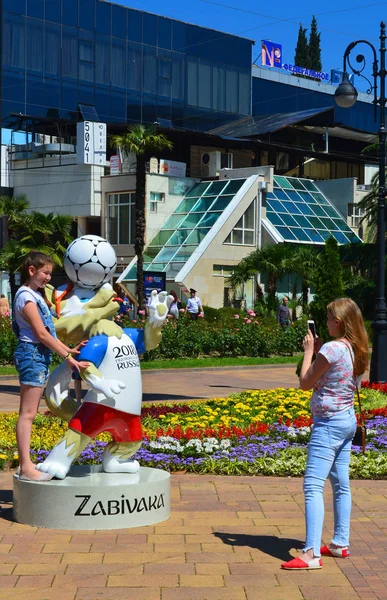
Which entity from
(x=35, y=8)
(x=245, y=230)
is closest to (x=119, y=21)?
(x=35, y=8)

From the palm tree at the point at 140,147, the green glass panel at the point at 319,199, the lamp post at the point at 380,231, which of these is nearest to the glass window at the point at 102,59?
the green glass panel at the point at 319,199

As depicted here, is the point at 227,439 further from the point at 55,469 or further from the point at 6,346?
the point at 6,346

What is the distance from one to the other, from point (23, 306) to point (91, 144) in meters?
37.3

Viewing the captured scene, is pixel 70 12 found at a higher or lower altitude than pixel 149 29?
lower

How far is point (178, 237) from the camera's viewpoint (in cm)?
4112

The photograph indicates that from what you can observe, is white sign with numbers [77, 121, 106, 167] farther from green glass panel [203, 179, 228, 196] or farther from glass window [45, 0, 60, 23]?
glass window [45, 0, 60, 23]

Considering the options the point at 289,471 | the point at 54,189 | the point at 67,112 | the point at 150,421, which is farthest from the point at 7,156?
the point at 289,471

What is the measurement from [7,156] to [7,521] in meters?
41.7

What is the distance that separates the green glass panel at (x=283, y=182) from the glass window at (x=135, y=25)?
52.7 ft

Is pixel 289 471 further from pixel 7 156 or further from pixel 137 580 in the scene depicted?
pixel 7 156

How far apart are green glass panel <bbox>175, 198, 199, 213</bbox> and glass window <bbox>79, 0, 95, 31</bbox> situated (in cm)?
1530

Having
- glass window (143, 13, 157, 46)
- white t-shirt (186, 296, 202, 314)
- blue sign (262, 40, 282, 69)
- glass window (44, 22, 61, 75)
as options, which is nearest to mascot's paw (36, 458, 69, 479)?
white t-shirt (186, 296, 202, 314)

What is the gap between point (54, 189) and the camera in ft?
148

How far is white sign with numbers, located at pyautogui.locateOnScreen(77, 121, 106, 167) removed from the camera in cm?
4297
